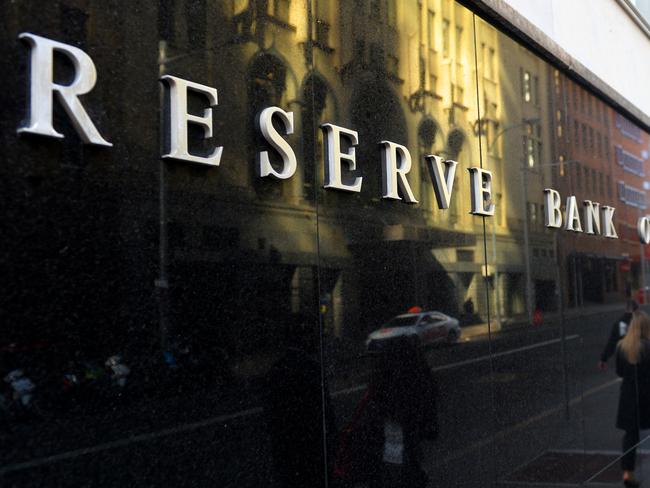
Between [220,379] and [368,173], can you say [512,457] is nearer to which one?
[368,173]

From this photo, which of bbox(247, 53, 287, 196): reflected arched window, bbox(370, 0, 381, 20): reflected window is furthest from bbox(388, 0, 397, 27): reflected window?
bbox(247, 53, 287, 196): reflected arched window

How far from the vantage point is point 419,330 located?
16.2 ft

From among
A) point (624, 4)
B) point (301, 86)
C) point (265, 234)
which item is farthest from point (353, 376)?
point (624, 4)

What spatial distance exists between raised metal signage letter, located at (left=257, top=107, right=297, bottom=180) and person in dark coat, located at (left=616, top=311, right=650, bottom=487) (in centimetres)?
560

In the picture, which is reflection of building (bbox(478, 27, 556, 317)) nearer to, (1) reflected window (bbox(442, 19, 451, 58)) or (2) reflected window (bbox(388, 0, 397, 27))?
(1) reflected window (bbox(442, 19, 451, 58))

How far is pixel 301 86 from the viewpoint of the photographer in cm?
412

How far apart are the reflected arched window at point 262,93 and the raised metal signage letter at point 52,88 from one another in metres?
0.93

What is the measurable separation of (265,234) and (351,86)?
4.07 ft

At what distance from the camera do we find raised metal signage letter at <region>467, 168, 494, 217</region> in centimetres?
580

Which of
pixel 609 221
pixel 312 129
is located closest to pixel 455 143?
pixel 312 129

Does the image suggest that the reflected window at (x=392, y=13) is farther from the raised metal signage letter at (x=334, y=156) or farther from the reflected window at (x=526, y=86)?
the reflected window at (x=526, y=86)

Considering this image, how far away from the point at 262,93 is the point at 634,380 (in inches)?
246

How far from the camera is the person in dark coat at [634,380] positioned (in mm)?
8055

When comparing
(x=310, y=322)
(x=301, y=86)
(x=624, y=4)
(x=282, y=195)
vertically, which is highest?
(x=624, y=4)
